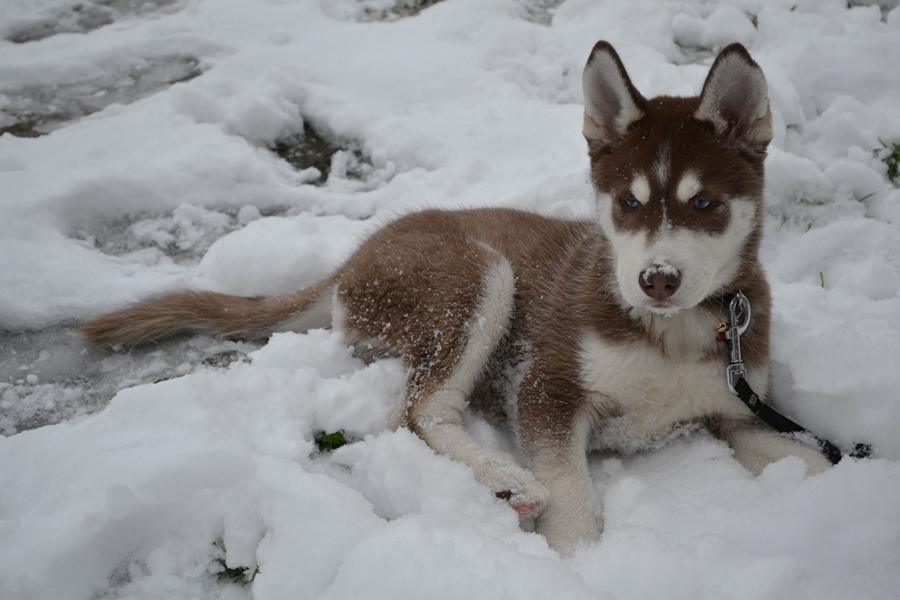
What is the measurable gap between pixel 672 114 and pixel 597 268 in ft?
2.26

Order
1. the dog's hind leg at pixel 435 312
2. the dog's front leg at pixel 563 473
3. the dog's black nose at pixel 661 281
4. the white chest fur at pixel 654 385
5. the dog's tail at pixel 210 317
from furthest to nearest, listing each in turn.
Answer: the dog's tail at pixel 210 317 < the dog's hind leg at pixel 435 312 < the white chest fur at pixel 654 385 < the dog's front leg at pixel 563 473 < the dog's black nose at pixel 661 281

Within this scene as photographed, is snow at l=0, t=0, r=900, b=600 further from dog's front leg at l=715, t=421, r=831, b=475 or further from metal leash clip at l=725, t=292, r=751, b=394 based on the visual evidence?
metal leash clip at l=725, t=292, r=751, b=394

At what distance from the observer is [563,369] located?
2.80 meters

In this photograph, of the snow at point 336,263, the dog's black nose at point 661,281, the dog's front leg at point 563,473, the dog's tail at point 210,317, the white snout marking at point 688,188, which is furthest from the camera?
the dog's tail at point 210,317

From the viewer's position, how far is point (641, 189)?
2529 mm

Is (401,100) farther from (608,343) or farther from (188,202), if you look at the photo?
(608,343)

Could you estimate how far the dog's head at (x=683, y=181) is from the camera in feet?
7.66

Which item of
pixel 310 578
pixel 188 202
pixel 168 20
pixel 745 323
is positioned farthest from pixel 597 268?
pixel 168 20

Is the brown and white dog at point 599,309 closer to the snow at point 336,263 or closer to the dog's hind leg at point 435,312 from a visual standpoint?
the dog's hind leg at point 435,312

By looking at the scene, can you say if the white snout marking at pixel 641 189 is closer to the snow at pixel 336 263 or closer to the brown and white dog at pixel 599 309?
the brown and white dog at pixel 599 309

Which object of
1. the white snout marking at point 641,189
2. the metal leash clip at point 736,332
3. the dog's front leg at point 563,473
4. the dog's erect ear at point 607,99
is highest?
the dog's erect ear at point 607,99

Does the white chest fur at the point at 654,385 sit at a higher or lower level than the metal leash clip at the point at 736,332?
lower

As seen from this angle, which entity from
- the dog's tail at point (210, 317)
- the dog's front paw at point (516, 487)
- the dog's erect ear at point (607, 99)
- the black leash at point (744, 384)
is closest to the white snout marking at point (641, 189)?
the dog's erect ear at point (607, 99)

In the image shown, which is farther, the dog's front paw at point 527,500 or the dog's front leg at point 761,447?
the dog's front leg at point 761,447
